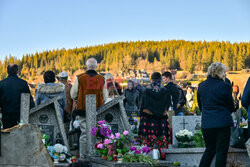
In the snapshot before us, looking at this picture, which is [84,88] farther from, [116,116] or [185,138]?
[185,138]

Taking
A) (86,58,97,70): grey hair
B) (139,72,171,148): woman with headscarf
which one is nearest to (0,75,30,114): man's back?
(86,58,97,70): grey hair

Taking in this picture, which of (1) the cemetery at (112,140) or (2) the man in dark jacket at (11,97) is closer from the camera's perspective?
(1) the cemetery at (112,140)


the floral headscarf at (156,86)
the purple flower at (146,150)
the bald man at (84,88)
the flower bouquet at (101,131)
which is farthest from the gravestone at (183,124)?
the bald man at (84,88)

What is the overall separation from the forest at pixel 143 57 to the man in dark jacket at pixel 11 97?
87.3 ft

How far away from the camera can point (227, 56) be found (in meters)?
35.1

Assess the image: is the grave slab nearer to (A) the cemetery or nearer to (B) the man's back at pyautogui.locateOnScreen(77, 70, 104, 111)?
(A) the cemetery

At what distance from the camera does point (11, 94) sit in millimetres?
8195

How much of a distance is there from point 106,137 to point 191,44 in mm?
30476

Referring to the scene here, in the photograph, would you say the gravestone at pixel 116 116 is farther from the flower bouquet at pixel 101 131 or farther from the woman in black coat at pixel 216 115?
the woman in black coat at pixel 216 115

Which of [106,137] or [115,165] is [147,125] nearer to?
[106,137]

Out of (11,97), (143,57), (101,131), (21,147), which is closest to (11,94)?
(11,97)

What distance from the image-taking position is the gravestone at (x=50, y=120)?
9148 millimetres

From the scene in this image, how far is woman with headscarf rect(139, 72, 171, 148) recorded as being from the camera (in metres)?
8.66

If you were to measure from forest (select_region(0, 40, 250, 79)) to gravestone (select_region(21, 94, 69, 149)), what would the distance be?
25.5m
